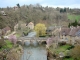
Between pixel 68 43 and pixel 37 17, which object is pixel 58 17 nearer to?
pixel 37 17

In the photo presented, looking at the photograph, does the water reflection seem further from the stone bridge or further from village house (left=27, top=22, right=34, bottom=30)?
village house (left=27, top=22, right=34, bottom=30)

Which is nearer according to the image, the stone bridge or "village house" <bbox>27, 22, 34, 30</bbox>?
the stone bridge

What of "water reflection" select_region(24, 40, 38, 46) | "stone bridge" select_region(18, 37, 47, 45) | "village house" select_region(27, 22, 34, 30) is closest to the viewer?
"water reflection" select_region(24, 40, 38, 46)

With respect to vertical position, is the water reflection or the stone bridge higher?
the stone bridge

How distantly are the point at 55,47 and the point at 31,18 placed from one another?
4011cm

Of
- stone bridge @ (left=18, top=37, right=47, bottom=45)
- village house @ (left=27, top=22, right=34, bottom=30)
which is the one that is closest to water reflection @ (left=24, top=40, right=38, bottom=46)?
stone bridge @ (left=18, top=37, right=47, bottom=45)

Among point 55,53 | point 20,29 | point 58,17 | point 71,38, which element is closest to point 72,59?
point 55,53

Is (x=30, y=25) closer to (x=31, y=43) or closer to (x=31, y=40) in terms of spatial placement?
(x=31, y=40)

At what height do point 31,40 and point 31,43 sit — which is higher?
point 31,40

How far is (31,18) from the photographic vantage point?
79.1 metres

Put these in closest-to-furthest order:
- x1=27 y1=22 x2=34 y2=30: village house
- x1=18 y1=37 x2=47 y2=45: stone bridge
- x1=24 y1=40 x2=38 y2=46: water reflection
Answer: x1=24 y1=40 x2=38 y2=46: water reflection, x1=18 y1=37 x2=47 y2=45: stone bridge, x1=27 y1=22 x2=34 y2=30: village house

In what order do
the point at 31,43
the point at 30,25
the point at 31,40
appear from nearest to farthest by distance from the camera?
the point at 31,43, the point at 31,40, the point at 30,25

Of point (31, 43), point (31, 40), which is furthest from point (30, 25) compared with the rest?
point (31, 43)

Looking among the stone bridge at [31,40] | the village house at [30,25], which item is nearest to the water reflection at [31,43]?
the stone bridge at [31,40]
